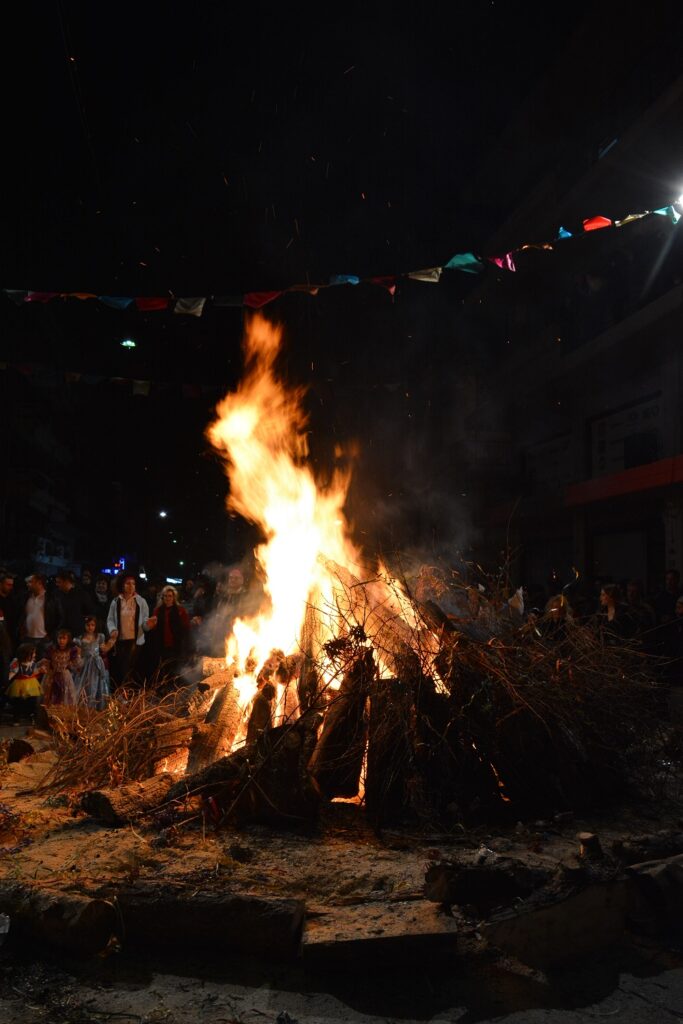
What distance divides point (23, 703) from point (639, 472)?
1315 cm

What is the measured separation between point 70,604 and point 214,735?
5622 millimetres

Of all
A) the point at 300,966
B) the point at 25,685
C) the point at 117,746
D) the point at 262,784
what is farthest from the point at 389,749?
the point at 25,685

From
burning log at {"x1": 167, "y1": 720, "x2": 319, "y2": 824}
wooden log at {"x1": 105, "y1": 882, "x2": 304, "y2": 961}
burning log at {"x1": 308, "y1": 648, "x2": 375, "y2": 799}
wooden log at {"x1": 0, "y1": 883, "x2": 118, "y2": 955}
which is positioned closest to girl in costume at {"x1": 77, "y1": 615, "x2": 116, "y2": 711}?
burning log at {"x1": 167, "y1": 720, "x2": 319, "y2": 824}

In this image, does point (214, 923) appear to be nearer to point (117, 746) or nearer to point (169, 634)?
point (117, 746)

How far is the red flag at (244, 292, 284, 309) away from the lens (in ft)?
35.1

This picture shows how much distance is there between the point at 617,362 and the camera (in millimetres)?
19922

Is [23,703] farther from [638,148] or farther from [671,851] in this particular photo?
[638,148]

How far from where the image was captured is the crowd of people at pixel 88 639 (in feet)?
31.8

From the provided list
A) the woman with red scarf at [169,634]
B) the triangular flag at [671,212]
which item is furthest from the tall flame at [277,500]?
the triangular flag at [671,212]

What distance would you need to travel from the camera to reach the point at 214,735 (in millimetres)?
6434

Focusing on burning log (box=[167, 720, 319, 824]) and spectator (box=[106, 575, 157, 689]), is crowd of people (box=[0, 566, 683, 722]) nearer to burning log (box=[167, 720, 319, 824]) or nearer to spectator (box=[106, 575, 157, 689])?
spectator (box=[106, 575, 157, 689])

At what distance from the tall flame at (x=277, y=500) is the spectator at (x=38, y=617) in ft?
11.0

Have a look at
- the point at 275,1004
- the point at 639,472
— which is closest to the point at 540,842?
the point at 275,1004

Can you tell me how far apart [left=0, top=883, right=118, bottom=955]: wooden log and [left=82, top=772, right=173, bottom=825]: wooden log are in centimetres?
141
